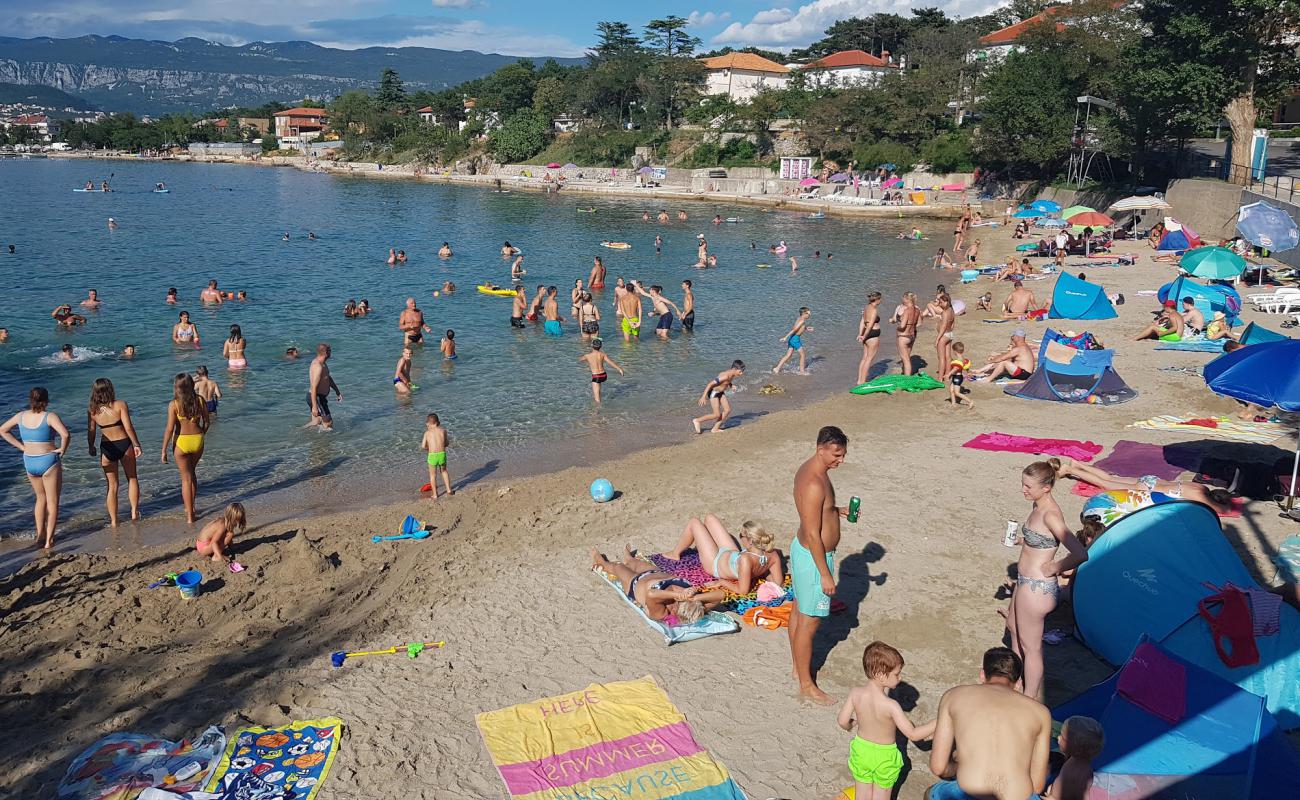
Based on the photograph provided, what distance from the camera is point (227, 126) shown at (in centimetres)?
14250

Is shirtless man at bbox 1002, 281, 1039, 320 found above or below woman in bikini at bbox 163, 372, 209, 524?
above

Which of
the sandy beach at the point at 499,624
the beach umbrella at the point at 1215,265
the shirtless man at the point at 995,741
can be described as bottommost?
the sandy beach at the point at 499,624

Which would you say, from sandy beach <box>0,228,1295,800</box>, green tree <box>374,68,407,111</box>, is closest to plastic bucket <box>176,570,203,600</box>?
sandy beach <box>0,228,1295,800</box>

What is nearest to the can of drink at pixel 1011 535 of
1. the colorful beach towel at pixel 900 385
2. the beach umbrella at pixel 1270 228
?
the colorful beach towel at pixel 900 385

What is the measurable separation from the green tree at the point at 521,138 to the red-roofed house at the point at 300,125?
187 feet

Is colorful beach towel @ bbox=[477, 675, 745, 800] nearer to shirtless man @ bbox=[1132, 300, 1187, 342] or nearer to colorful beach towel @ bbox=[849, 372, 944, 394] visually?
colorful beach towel @ bbox=[849, 372, 944, 394]

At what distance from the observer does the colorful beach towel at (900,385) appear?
14.4 meters

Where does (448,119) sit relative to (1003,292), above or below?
above

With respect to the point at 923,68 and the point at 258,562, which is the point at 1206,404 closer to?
the point at 258,562

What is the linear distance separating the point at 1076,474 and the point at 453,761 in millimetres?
6316

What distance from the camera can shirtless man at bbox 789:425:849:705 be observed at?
215 inches

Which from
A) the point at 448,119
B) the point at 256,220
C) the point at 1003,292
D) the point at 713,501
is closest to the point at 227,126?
the point at 448,119

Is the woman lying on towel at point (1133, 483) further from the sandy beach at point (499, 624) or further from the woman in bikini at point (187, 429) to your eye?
the woman in bikini at point (187, 429)

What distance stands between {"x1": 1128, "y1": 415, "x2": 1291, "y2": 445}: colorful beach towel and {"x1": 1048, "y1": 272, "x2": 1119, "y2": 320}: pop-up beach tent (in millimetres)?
7719
